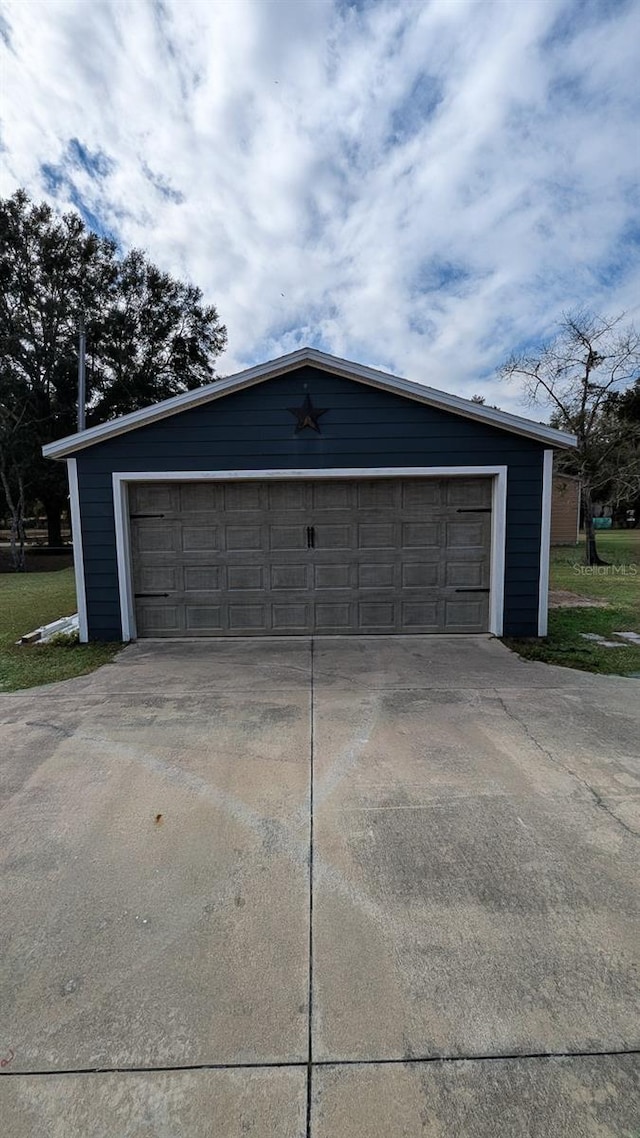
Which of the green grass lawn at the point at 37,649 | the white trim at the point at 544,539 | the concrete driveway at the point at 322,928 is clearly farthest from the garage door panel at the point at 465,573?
the green grass lawn at the point at 37,649

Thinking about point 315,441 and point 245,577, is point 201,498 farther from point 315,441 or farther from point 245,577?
point 315,441

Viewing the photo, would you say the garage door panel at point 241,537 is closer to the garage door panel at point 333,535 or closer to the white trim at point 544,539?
the garage door panel at point 333,535

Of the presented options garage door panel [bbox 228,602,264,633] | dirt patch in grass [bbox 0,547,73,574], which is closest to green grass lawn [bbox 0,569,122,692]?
garage door panel [bbox 228,602,264,633]

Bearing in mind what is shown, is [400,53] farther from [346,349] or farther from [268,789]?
[268,789]

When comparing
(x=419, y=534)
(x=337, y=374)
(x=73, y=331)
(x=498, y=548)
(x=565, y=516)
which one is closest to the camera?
(x=337, y=374)

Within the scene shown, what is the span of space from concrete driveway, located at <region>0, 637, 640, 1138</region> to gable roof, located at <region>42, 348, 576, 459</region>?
3.47 m

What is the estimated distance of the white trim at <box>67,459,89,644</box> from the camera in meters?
6.41

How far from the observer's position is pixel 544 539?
21.4 ft

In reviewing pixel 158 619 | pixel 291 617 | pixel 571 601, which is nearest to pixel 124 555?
pixel 158 619

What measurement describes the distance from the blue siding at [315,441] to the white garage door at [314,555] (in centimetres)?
28

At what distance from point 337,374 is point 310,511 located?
1601 millimetres

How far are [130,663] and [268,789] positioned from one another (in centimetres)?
319

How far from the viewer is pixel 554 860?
2.38 metres

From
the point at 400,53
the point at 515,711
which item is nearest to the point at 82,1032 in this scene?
the point at 515,711
